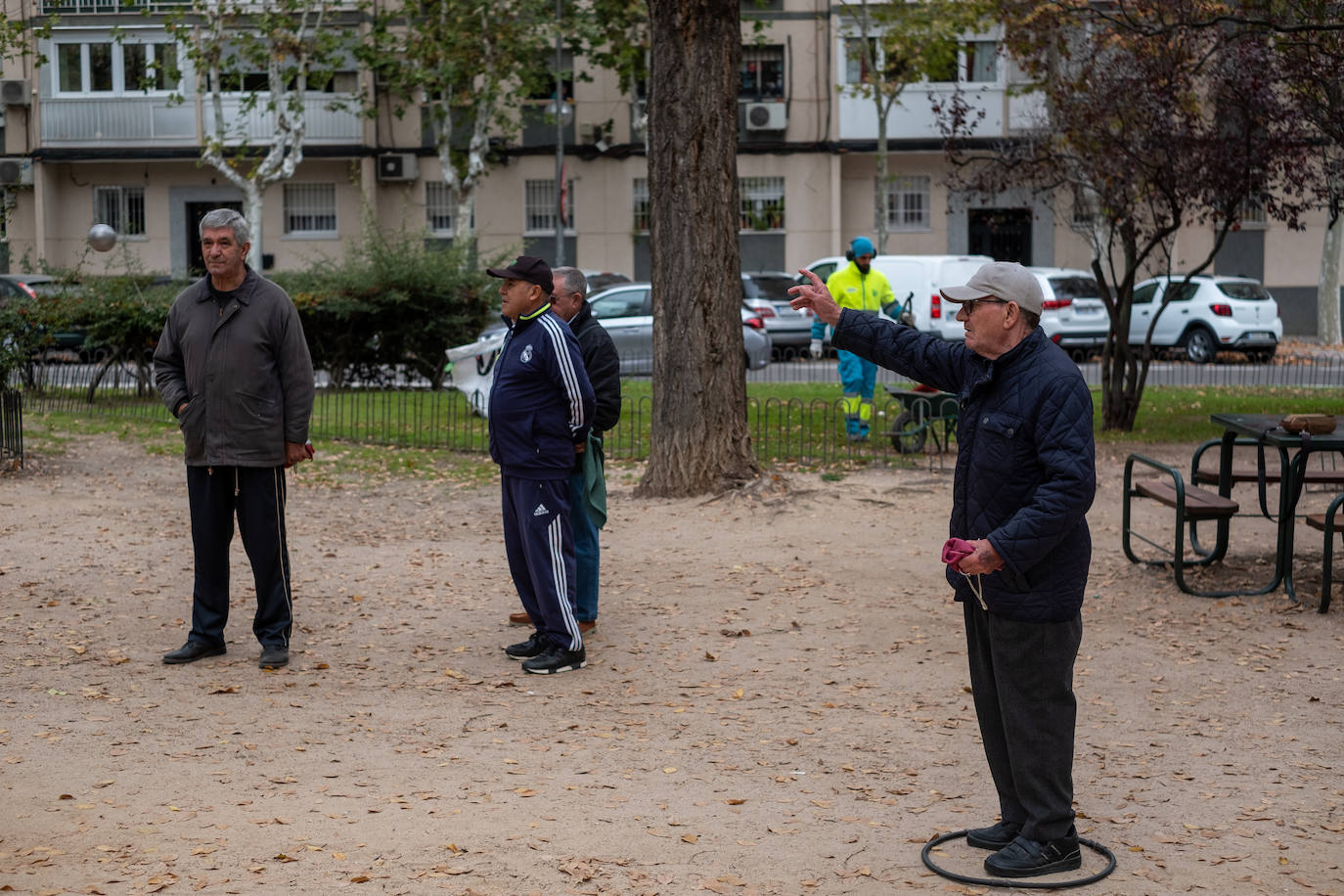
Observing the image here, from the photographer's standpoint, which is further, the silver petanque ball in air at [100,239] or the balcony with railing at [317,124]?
the balcony with railing at [317,124]

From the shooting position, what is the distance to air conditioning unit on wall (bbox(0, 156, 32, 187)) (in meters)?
36.9

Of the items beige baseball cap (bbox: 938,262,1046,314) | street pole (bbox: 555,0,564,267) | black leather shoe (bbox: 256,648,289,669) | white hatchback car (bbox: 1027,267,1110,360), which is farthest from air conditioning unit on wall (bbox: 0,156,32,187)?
beige baseball cap (bbox: 938,262,1046,314)

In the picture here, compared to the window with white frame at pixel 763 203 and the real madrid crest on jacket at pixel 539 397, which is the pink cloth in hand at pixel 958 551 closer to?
the real madrid crest on jacket at pixel 539 397

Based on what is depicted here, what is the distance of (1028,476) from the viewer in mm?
4492

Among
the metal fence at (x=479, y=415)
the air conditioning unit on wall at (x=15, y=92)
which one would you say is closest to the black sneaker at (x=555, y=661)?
the metal fence at (x=479, y=415)

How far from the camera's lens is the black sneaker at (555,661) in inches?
282

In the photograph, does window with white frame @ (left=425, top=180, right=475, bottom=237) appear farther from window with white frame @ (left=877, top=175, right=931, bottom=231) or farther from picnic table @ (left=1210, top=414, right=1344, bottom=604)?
picnic table @ (left=1210, top=414, right=1344, bottom=604)

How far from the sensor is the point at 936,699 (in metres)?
6.75

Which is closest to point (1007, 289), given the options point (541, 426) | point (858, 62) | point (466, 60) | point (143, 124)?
point (541, 426)

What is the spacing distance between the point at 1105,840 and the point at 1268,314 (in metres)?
26.0

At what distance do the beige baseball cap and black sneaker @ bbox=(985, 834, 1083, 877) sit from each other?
5.21 ft

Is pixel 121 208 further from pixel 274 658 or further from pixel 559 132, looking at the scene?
pixel 274 658

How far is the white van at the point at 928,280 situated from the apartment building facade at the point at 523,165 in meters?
9.54

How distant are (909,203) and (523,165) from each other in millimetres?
9862
